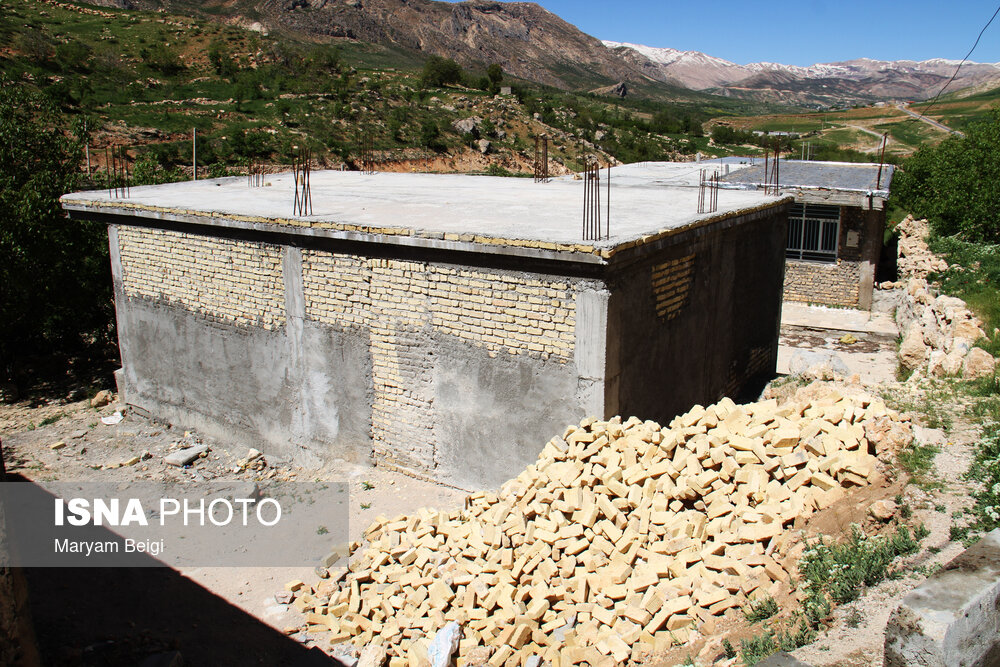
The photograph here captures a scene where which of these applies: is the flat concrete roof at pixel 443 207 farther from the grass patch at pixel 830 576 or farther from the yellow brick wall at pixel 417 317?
the grass patch at pixel 830 576

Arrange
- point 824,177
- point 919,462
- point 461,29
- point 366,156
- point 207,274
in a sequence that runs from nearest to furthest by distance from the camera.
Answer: point 919,462, point 207,274, point 824,177, point 366,156, point 461,29

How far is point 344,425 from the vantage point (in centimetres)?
985

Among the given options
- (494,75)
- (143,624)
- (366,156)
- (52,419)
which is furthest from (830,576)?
(494,75)

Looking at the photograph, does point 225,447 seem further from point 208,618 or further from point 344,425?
point 208,618

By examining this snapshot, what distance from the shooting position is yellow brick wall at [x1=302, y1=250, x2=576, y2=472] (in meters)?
7.89

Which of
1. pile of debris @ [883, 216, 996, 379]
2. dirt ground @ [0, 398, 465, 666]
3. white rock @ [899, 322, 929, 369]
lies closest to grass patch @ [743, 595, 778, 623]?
dirt ground @ [0, 398, 465, 666]

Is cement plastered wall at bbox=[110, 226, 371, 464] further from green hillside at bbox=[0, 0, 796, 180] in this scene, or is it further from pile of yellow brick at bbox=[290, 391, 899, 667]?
green hillside at bbox=[0, 0, 796, 180]

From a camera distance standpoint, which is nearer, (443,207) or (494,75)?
(443,207)

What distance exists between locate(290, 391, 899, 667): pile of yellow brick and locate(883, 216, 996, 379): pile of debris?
2.96 metres

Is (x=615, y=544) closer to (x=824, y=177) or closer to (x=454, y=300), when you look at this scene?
(x=454, y=300)

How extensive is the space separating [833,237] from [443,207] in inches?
489

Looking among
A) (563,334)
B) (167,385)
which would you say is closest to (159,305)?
(167,385)

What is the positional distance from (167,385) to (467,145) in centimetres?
3696

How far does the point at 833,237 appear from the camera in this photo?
19.1m
